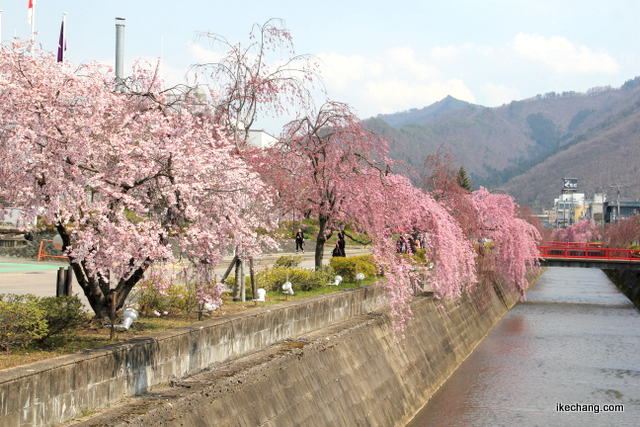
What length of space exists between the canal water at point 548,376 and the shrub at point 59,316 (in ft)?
37.8

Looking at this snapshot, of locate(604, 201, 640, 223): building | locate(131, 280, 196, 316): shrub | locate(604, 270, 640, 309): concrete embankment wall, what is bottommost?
locate(604, 270, 640, 309): concrete embankment wall

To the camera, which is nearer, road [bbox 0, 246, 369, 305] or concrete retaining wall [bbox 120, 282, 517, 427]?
concrete retaining wall [bbox 120, 282, 517, 427]

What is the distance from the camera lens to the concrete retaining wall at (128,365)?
27.5 feet

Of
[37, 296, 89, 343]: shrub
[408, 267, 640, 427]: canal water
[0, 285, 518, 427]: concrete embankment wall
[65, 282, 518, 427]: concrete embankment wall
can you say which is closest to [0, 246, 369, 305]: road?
[0, 285, 518, 427]: concrete embankment wall

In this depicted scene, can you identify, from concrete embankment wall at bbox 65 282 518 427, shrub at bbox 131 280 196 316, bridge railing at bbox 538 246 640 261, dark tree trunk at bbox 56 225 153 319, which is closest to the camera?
concrete embankment wall at bbox 65 282 518 427

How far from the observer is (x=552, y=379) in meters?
26.4

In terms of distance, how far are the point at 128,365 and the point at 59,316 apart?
65.3 inches

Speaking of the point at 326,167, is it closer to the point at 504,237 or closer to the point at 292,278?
the point at 292,278

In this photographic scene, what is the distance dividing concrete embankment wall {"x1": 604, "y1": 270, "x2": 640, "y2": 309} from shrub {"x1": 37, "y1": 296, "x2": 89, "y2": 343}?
47.9 metres

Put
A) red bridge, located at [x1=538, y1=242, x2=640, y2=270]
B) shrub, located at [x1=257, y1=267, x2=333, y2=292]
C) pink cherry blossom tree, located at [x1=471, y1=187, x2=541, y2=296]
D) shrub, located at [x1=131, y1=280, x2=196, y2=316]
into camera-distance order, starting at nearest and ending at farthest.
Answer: shrub, located at [x1=131, y1=280, x2=196, y2=316]
shrub, located at [x1=257, y1=267, x2=333, y2=292]
pink cherry blossom tree, located at [x1=471, y1=187, x2=541, y2=296]
red bridge, located at [x1=538, y1=242, x2=640, y2=270]

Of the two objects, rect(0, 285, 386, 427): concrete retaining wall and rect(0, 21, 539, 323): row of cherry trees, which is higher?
rect(0, 21, 539, 323): row of cherry trees

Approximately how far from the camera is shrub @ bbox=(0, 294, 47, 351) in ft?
33.2

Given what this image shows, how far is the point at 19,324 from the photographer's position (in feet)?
33.4

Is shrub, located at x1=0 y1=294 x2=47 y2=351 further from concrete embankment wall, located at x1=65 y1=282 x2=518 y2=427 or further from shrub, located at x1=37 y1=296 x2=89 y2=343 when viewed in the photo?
concrete embankment wall, located at x1=65 y1=282 x2=518 y2=427
